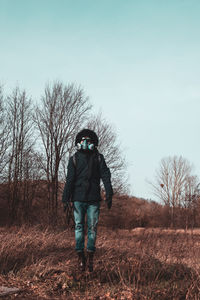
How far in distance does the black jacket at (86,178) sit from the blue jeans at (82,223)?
5.0 inches

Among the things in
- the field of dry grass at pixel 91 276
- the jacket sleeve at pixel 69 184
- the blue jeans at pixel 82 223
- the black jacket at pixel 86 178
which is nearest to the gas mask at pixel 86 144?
the black jacket at pixel 86 178

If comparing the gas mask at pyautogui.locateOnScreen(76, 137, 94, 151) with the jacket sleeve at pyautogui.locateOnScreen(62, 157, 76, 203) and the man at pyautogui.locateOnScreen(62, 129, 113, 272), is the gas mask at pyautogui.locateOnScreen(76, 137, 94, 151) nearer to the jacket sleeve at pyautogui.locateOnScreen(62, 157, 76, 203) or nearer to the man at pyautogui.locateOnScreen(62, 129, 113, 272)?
the man at pyautogui.locateOnScreen(62, 129, 113, 272)

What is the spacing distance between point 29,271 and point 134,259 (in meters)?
1.99

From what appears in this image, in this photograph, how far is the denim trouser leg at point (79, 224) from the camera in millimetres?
4914

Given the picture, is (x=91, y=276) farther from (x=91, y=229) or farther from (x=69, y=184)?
(x=69, y=184)

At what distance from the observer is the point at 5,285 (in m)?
4.51

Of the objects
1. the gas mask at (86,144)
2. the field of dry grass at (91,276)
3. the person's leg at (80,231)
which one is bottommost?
the field of dry grass at (91,276)

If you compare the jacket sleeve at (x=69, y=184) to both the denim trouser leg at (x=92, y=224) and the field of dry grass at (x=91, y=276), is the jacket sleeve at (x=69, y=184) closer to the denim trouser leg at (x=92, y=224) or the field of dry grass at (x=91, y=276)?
the denim trouser leg at (x=92, y=224)

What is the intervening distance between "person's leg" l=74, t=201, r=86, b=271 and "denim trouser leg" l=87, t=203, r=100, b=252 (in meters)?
0.10

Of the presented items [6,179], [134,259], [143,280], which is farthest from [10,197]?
[143,280]

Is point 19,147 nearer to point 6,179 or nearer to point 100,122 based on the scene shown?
point 6,179

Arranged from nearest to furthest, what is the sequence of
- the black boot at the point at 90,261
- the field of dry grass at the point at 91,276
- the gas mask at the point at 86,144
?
1. the field of dry grass at the point at 91,276
2. the black boot at the point at 90,261
3. the gas mask at the point at 86,144

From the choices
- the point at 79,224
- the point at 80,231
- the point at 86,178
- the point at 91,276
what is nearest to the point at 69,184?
the point at 86,178

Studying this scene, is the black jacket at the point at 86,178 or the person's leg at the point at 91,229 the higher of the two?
the black jacket at the point at 86,178
